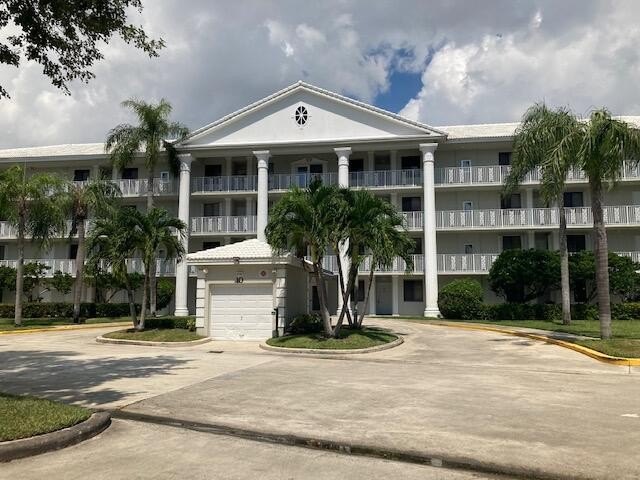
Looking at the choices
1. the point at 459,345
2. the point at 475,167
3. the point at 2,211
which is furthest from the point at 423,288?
the point at 2,211

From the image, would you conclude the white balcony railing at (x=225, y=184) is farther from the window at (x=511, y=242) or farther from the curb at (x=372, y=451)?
the curb at (x=372, y=451)

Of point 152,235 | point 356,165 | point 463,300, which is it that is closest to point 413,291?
point 463,300

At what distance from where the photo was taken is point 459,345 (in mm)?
18766

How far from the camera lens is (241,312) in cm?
2100

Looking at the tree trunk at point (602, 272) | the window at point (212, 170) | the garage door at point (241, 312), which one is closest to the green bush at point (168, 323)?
the garage door at point (241, 312)

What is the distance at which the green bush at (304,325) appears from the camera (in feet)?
68.6

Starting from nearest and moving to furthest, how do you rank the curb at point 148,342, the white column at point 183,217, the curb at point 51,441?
the curb at point 51,441, the curb at point 148,342, the white column at point 183,217

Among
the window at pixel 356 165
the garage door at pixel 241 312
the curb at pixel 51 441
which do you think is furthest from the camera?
the window at pixel 356 165

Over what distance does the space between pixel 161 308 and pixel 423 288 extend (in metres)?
16.4

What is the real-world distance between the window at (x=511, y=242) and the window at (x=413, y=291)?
5.82m

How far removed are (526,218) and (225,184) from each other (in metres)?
18.9

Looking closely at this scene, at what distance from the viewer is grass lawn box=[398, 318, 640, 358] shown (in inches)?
590

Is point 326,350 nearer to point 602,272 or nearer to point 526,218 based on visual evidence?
point 602,272

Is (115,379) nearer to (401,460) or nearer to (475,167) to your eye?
(401,460)
